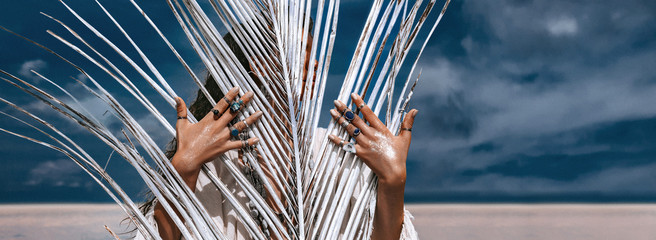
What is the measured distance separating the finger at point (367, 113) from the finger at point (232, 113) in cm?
24

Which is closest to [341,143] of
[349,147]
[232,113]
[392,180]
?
[349,147]

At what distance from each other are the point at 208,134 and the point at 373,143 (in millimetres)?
375

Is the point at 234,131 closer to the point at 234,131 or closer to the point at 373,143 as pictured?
the point at 234,131

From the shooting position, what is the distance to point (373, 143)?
0.99 metres

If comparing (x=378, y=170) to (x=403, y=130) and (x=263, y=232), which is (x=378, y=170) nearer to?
(x=403, y=130)

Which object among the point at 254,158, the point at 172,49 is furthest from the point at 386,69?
the point at 172,49

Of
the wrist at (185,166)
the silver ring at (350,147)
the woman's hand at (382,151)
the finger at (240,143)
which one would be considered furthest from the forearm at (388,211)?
the wrist at (185,166)

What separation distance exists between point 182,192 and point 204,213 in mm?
63

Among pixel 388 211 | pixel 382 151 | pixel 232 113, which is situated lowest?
pixel 388 211

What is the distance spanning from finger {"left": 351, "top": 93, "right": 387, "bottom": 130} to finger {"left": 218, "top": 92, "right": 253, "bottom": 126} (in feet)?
0.80

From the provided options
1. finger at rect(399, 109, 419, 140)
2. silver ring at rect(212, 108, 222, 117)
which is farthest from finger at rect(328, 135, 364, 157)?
silver ring at rect(212, 108, 222, 117)

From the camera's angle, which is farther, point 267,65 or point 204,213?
point 267,65

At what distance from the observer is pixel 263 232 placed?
3.11ft

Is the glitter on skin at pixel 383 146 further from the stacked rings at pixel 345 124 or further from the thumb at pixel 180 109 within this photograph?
the thumb at pixel 180 109
